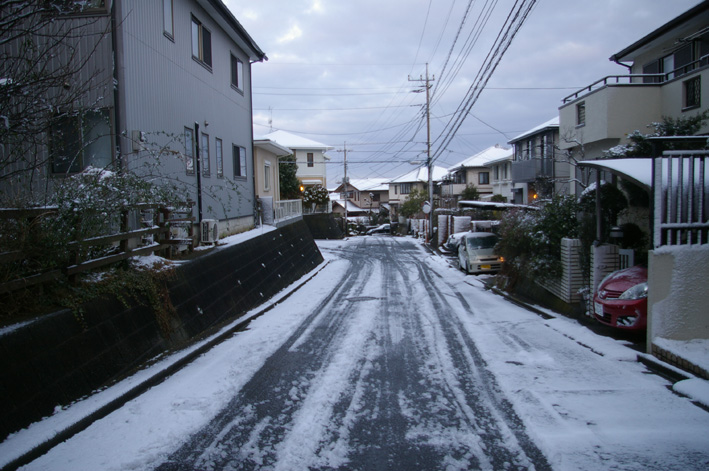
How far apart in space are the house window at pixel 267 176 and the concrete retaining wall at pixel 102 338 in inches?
480

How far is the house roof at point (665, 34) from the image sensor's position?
13797mm

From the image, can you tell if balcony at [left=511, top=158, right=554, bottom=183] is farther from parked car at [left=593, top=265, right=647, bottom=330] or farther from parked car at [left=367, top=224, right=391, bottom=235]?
parked car at [left=367, top=224, right=391, bottom=235]

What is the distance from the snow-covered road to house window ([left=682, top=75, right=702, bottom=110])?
9389 mm

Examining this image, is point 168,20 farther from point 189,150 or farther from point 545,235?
point 545,235

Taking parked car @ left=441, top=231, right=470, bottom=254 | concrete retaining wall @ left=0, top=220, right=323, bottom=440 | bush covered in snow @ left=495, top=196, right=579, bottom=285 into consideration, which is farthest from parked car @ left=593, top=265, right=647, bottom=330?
parked car @ left=441, top=231, right=470, bottom=254

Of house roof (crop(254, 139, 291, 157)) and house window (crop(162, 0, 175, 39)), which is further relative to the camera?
house roof (crop(254, 139, 291, 157))

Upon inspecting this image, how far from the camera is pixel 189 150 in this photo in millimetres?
13062

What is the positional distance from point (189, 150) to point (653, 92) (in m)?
14.4

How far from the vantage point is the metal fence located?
621 centimetres

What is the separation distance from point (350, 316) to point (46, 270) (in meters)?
5.91

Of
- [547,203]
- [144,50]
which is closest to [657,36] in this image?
[547,203]

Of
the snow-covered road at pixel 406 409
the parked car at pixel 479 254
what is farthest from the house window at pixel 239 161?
the snow-covered road at pixel 406 409

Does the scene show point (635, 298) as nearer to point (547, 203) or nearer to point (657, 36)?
point (547, 203)

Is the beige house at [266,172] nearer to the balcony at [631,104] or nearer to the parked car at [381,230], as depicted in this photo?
the balcony at [631,104]
